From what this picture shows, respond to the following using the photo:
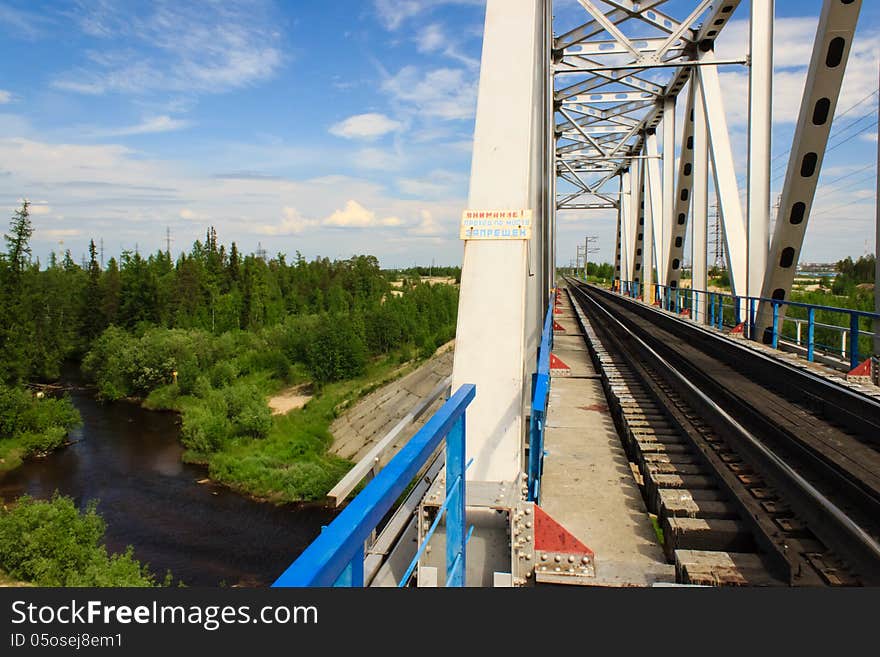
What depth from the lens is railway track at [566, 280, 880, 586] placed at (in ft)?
10.5

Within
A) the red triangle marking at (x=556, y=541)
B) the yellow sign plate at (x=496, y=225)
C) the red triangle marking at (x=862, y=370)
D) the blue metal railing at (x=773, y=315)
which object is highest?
the yellow sign plate at (x=496, y=225)

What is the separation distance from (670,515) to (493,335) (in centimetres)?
158

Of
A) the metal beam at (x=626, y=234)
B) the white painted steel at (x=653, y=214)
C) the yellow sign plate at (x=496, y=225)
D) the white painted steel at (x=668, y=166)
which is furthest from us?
the metal beam at (x=626, y=234)

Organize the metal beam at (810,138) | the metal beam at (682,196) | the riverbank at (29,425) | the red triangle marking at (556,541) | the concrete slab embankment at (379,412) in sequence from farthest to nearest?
the concrete slab embankment at (379,412) → the riverbank at (29,425) → the metal beam at (682,196) → the metal beam at (810,138) → the red triangle marking at (556,541)

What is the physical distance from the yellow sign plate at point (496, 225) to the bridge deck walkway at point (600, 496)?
1812mm

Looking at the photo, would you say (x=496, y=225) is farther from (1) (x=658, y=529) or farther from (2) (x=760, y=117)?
(2) (x=760, y=117)

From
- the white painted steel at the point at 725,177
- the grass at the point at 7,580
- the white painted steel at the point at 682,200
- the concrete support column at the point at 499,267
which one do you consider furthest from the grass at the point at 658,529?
the grass at the point at 7,580

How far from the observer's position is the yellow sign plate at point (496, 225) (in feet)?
12.9

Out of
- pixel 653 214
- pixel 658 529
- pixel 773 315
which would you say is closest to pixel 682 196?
pixel 653 214

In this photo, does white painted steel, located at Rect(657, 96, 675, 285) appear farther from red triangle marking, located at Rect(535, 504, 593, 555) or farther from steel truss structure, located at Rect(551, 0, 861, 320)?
red triangle marking, located at Rect(535, 504, 593, 555)

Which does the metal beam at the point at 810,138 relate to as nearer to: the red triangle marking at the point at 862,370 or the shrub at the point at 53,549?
the red triangle marking at the point at 862,370

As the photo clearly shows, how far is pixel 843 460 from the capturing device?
4.64 meters

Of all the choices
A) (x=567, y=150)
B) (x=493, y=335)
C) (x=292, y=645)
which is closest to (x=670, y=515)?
(x=493, y=335)

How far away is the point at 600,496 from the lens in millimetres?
4277
